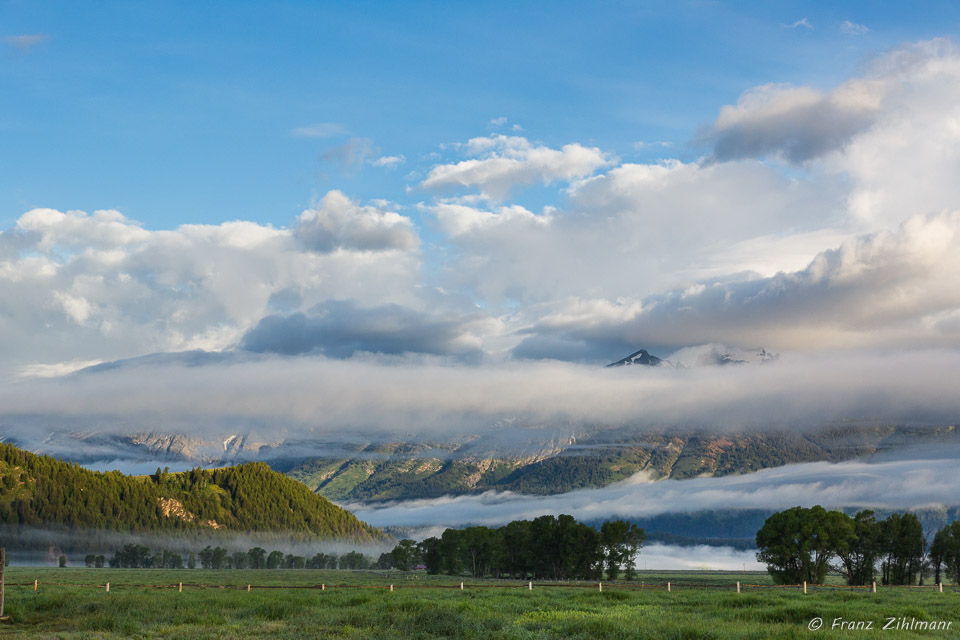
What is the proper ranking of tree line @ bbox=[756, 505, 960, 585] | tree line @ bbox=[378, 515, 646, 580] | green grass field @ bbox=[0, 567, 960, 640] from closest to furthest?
green grass field @ bbox=[0, 567, 960, 640], tree line @ bbox=[756, 505, 960, 585], tree line @ bbox=[378, 515, 646, 580]

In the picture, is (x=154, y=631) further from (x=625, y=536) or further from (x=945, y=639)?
(x=625, y=536)

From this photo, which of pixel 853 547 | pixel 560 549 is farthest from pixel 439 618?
pixel 560 549

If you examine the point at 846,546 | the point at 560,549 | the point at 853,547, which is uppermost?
the point at 846,546

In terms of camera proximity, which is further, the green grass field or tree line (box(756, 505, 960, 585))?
tree line (box(756, 505, 960, 585))

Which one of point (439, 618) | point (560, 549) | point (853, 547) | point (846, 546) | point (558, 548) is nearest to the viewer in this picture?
point (439, 618)

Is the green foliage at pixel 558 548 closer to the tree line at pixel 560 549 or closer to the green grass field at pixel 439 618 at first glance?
the tree line at pixel 560 549

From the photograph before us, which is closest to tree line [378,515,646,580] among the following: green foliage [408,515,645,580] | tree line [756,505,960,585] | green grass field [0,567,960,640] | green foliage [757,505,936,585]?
green foliage [408,515,645,580]

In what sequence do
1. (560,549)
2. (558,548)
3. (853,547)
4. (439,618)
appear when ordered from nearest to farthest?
1. (439,618)
2. (853,547)
3. (560,549)
4. (558,548)

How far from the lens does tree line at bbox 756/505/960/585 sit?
13388cm

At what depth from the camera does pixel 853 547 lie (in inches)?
5684

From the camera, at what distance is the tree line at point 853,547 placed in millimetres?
133875

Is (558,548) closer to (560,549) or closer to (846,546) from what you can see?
(560,549)

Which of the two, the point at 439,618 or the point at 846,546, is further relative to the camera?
the point at 846,546

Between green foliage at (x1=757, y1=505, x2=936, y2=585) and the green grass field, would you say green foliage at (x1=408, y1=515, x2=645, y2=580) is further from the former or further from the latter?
the green grass field
